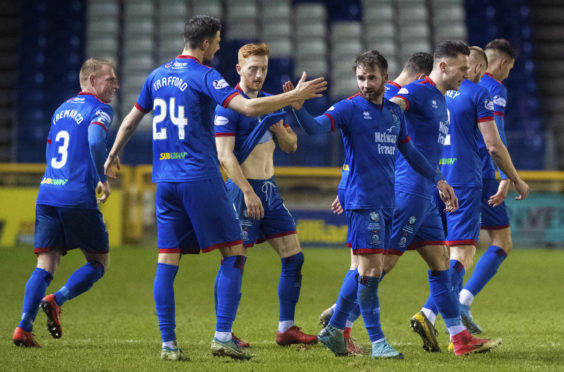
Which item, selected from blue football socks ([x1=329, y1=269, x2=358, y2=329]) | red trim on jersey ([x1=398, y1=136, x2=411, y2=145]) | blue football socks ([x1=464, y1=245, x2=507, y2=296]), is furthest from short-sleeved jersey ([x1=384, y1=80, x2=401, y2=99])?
blue football socks ([x1=464, y1=245, x2=507, y2=296])

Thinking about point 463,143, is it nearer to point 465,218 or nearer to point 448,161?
point 448,161

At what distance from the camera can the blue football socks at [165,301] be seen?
4.60 meters

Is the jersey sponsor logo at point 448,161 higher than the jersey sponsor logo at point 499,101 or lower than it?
lower

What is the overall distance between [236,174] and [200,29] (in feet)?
3.10

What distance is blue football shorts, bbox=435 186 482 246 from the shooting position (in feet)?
19.3

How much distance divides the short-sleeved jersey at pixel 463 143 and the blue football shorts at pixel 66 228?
8.93 ft

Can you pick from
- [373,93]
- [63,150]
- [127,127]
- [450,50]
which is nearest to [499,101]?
[450,50]

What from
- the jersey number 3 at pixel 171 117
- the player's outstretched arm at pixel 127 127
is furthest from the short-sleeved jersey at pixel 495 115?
the player's outstretched arm at pixel 127 127

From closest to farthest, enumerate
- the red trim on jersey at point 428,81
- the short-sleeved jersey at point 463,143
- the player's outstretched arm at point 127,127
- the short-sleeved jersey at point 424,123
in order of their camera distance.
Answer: the player's outstretched arm at point 127,127, the short-sleeved jersey at point 424,123, the red trim on jersey at point 428,81, the short-sleeved jersey at point 463,143

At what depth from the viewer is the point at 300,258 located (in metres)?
5.66

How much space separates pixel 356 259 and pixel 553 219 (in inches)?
383

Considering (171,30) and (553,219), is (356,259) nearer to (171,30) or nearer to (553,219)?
(553,219)

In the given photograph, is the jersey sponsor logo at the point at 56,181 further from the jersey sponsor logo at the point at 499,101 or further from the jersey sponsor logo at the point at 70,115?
the jersey sponsor logo at the point at 499,101

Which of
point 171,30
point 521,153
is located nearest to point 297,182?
point 521,153
